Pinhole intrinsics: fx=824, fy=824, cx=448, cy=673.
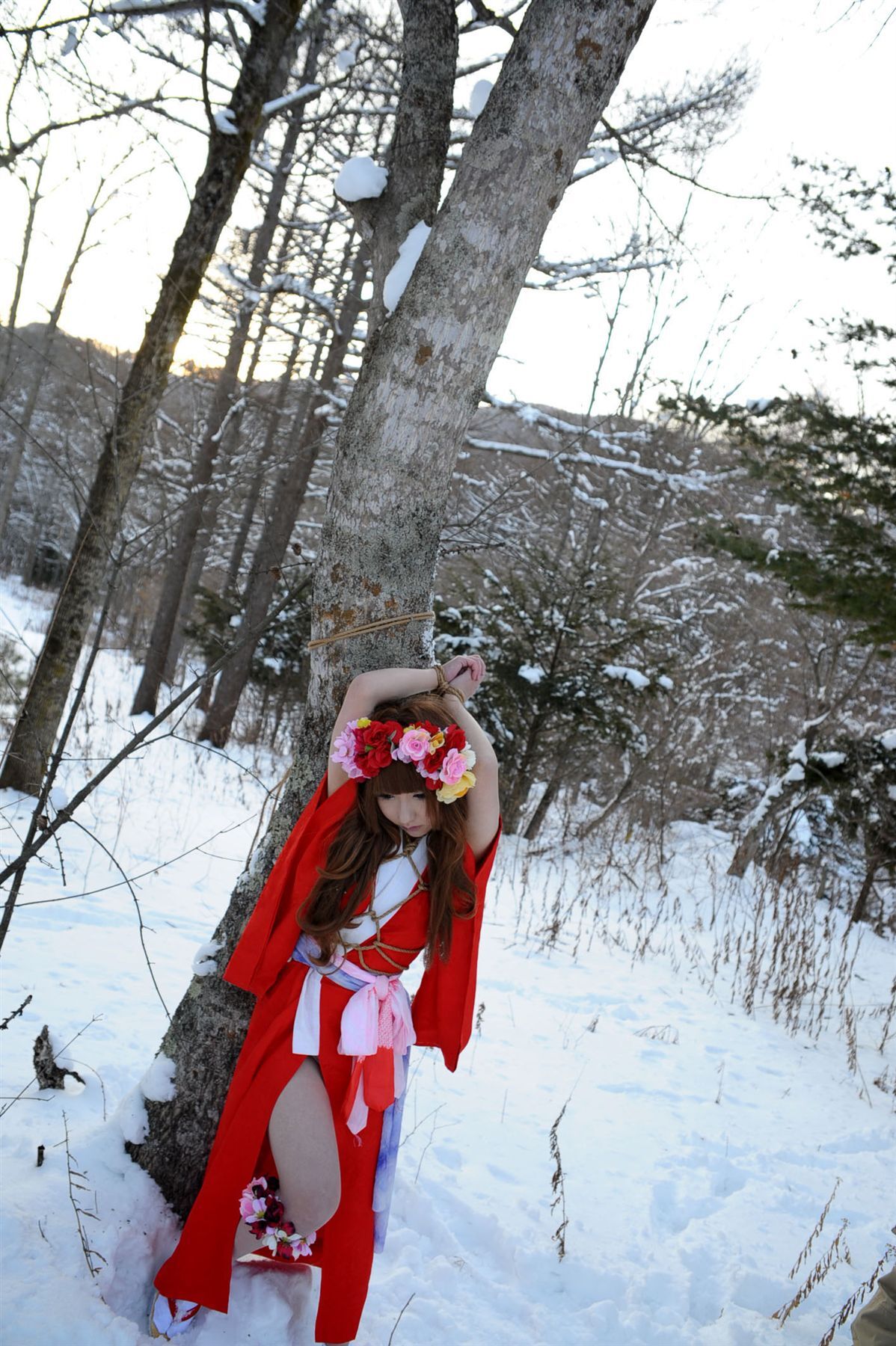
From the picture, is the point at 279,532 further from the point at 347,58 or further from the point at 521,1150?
the point at 521,1150

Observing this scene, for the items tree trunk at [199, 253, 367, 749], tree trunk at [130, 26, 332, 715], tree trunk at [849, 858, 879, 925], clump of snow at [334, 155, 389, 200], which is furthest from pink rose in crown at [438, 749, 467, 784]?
tree trunk at [130, 26, 332, 715]

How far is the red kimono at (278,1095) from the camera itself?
1800mm

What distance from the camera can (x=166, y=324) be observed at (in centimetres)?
464

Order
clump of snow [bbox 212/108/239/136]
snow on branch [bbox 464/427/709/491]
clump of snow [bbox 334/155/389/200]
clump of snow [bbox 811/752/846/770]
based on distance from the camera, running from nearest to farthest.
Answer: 1. clump of snow [bbox 334/155/389/200]
2. clump of snow [bbox 212/108/239/136]
3. snow on branch [bbox 464/427/709/491]
4. clump of snow [bbox 811/752/846/770]

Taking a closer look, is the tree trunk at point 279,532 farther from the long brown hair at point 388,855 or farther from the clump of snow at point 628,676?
the long brown hair at point 388,855

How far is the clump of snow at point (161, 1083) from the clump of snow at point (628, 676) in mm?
6369

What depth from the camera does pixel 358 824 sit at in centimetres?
189

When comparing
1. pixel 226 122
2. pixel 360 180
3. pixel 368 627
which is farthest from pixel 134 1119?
pixel 226 122

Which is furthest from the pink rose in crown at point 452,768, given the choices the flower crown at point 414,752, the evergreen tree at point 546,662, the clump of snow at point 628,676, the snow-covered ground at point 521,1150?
the clump of snow at point 628,676

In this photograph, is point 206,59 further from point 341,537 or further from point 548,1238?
point 548,1238

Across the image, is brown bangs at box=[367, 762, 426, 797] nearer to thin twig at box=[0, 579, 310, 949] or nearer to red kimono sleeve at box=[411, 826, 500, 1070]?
red kimono sleeve at box=[411, 826, 500, 1070]

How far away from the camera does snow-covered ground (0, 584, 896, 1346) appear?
75.3 inches

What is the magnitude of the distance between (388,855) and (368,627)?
0.53m

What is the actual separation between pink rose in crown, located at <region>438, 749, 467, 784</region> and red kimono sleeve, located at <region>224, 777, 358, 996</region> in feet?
0.84
